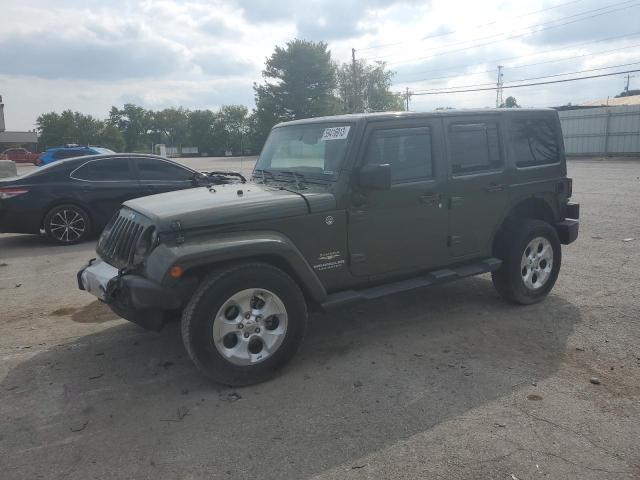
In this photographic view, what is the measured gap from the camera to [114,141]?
8269 centimetres

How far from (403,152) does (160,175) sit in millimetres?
6282

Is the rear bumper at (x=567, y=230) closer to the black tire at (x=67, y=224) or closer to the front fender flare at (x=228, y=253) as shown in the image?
the front fender flare at (x=228, y=253)

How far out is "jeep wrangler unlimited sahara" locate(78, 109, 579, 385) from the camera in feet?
11.8

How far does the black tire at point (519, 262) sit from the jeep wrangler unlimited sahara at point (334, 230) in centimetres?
Answer: 1

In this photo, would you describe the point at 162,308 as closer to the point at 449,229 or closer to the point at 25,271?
the point at 449,229

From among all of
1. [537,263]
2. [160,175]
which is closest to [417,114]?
[537,263]

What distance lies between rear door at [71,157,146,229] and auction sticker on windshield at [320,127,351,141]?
575cm

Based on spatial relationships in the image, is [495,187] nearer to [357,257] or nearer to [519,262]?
[519,262]

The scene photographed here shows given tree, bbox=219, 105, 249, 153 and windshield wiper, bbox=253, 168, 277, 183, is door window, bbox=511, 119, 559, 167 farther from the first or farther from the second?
tree, bbox=219, 105, 249, 153

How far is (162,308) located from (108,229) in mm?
1382

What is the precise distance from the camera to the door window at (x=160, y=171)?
373 inches

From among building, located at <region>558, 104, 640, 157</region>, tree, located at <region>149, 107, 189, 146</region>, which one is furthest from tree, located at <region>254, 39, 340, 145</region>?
tree, located at <region>149, 107, 189, 146</region>

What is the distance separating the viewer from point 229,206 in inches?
149

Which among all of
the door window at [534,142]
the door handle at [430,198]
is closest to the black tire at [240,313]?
the door handle at [430,198]
